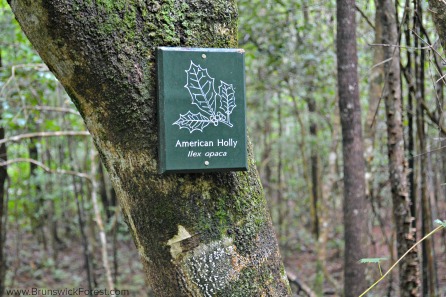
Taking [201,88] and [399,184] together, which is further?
[399,184]

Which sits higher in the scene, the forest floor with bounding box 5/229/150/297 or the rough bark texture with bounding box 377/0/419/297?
the rough bark texture with bounding box 377/0/419/297

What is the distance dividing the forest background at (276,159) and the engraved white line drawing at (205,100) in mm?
2264

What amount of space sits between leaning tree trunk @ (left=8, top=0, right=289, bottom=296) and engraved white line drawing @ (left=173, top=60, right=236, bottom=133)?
9cm

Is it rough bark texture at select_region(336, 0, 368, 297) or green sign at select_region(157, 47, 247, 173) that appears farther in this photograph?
rough bark texture at select_region(336, 0, 368, 297)

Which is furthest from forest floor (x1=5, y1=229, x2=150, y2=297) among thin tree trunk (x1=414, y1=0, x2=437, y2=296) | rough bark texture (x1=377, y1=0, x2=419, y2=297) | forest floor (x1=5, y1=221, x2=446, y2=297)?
rough bark texture (x1=377, y1=0, x2=419, y2=297)

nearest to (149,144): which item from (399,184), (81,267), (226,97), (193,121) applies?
(193,121)

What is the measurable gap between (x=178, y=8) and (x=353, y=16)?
290 centimetres

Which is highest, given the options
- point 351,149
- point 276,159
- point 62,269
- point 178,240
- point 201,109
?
point 201,109

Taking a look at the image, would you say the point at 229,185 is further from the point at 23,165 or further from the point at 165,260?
the point at 23,165

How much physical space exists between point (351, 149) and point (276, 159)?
9.37 metres

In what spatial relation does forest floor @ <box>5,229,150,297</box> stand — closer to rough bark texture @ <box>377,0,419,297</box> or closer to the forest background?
the forest background

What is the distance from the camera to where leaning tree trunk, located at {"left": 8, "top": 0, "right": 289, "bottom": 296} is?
1.31m

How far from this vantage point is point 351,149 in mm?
4125

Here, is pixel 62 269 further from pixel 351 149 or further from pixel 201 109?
pixel 201 109
